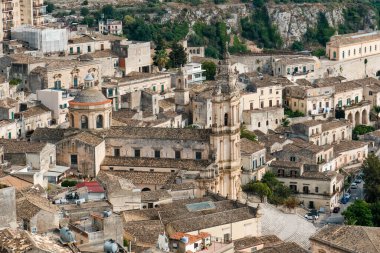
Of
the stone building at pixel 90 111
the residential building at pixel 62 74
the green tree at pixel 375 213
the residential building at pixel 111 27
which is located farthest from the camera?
the residential building at pixel 111 27

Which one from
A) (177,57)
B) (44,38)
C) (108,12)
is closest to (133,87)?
(44,38)

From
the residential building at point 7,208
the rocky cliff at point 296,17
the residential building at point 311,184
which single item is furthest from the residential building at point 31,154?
the rocky cliff at point 296,17

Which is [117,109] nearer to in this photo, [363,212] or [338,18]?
[363,212]

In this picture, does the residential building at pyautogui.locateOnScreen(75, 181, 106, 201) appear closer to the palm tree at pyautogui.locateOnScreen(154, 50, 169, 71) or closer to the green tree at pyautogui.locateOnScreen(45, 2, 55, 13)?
the palm tree at pyautogui.locateOnScreen(154, 50, 169, 71)

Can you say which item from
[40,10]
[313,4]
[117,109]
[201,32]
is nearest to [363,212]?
[117,109]

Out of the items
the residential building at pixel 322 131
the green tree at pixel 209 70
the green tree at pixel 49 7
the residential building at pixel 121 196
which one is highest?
the green tree at pixel 49 7

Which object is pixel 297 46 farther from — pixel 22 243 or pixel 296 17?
pixel 22 243

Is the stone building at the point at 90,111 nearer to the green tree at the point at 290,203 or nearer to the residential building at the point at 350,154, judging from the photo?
the green tree at the point at 290,203
